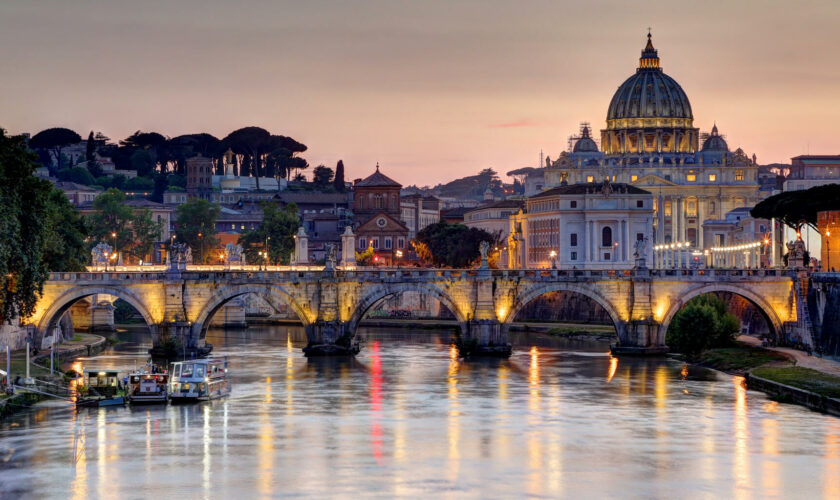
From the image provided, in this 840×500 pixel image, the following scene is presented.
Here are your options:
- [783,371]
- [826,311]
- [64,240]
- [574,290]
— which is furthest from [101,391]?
[826,311]

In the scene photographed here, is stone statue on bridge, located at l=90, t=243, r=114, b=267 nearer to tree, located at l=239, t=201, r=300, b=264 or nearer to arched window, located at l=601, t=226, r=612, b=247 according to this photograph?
tree, located at l=239, t=201, r=300, b=264

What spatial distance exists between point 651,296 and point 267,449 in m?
39.0

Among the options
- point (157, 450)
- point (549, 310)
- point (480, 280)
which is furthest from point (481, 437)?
point (549, 310)

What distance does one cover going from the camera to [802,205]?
95.4 m

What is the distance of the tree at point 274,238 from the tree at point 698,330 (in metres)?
69.1

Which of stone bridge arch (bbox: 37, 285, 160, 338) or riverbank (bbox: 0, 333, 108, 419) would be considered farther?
stone bridge arch (bbox: 37, 285, 160, 338)

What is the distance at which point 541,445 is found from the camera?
55.2 meters

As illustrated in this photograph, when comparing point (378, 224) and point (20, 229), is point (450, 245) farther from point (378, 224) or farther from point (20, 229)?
point (20, 229)

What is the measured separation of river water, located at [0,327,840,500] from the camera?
47656mm

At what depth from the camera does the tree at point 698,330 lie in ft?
278

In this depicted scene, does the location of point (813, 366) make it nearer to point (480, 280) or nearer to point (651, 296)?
point (651, 296)

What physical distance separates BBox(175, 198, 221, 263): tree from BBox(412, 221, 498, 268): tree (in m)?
24.5

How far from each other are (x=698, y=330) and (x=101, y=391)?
121ft

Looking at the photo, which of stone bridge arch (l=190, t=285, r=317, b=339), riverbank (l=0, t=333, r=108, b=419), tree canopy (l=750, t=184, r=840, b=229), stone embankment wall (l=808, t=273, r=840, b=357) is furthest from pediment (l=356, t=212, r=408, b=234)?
stone embankment wall (l=808, t=273, r=840, b=357)
